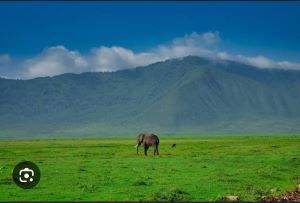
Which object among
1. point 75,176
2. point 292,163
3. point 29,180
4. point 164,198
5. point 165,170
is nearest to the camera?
point 164,198

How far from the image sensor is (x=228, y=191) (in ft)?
86.4

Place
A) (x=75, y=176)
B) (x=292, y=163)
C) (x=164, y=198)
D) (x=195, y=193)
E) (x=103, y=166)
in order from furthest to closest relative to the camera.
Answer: (x=292, y=163)
(x=103, y=166)
(x=75, y=176)
(x=195, y=193)
(x=164, y=198)

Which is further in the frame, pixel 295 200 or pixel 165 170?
pixel 165 170

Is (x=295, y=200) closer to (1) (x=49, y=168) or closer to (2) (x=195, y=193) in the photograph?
(2) (x=195, y=193)

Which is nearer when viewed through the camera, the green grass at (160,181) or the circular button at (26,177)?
the green grass at (160,181)

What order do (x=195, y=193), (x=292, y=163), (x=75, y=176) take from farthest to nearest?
1. (x=292, y=163)
2. (x=75, y=176)
3. (x=195, y=193)

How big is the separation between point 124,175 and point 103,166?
6.15m

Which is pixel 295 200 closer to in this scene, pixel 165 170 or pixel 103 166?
pixel 165 170

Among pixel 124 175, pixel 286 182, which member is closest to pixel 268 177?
pixel 286 182

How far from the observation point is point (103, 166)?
123 ft

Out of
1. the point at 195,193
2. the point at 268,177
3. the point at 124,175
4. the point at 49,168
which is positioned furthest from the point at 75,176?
the point at 268,177

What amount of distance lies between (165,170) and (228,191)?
874 cm

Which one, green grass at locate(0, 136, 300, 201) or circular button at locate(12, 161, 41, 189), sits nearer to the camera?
green grass at locate(0, 136, 300, 201)

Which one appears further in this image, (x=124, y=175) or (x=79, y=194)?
(x=124, y=175)
